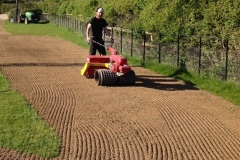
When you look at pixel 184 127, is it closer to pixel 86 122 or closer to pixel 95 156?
pixel 86 122

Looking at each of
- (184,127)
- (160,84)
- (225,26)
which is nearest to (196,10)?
(225,26)

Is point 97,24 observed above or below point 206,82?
above

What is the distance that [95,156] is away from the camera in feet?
23.1

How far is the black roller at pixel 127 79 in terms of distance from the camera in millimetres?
12492

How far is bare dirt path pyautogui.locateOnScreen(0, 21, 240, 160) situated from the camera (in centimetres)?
736

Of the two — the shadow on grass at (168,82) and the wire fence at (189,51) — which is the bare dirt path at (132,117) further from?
the wire fence at (189,51)

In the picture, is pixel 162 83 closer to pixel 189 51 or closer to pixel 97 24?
pixel 189 51

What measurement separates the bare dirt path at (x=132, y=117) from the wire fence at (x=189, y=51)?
1.06 m

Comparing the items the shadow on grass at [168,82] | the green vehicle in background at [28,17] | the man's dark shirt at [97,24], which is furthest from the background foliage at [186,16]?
the green vehicle in background at [28,17]

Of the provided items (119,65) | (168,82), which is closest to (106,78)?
(119,65)

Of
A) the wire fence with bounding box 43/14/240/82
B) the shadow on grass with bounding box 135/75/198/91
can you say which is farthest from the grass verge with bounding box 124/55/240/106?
the shadow on grass with bounding box 135/75/198/91

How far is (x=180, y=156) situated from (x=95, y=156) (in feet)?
4.19

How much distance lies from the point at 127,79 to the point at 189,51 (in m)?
3.26

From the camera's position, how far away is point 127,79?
12.6m
